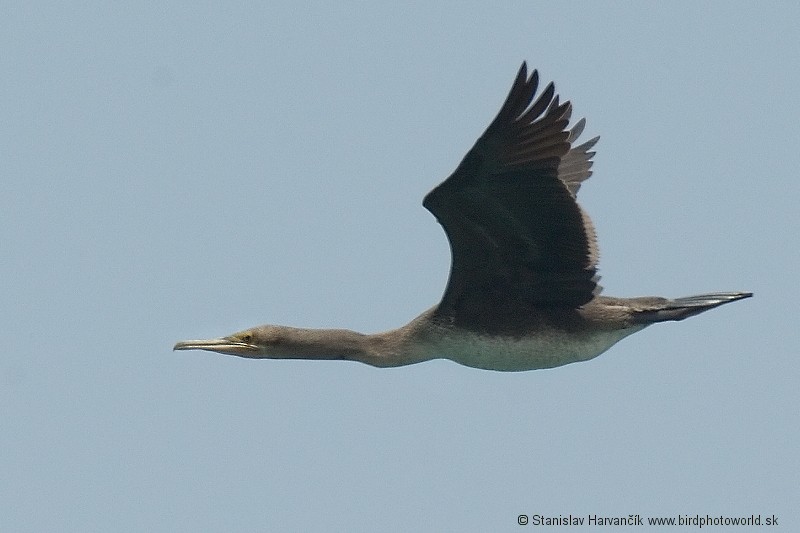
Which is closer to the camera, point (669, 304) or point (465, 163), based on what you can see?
point (465, 163)

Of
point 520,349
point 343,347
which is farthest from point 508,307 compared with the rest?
point 343,347

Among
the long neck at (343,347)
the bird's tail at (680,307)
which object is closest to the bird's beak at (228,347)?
the long neck at (343,347)

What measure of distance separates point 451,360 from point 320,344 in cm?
112

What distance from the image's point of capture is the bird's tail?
12.3m

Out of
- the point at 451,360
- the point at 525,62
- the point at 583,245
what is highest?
the point at 525,62

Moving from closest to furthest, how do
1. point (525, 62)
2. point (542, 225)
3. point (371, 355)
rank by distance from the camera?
point (525, 62), point (542, 225), point (371, 355)

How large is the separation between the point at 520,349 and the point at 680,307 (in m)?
1.46

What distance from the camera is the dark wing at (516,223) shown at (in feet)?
35.7

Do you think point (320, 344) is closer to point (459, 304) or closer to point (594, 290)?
point (459, 304)

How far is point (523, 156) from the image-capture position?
11.0m

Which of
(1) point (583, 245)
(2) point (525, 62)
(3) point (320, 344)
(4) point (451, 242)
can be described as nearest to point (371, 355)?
(3) point (320, 344)

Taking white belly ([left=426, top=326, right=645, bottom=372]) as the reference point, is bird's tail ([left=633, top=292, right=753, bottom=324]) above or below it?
above

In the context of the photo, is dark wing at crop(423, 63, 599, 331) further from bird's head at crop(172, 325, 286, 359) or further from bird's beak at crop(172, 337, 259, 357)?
bird's beak at crop(172, 337, 259, 357)

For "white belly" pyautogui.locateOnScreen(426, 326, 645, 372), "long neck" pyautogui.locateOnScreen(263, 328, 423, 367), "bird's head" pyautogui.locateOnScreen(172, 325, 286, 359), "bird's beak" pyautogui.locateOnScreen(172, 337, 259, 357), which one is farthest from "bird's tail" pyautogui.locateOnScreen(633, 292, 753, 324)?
"bird's beak" pyautogui.locateOnScreen(172, 337, 259, 357)
